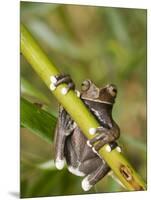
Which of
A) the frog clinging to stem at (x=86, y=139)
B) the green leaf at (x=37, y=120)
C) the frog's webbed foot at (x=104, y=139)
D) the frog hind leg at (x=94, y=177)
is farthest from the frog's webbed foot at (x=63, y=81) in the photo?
the frog hind leg at (x=94, y=177)

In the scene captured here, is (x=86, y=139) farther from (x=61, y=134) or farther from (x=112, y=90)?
(x=112, y=90)

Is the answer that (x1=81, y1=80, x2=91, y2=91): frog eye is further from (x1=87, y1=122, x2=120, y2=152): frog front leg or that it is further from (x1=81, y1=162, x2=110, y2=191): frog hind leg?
(x1=81, y1=162, x2=110, y2=191): frog hind leg

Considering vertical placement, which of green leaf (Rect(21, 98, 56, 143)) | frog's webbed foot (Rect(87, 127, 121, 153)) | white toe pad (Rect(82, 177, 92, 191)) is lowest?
white toe pad (Rect(82, 177, 92, 191))

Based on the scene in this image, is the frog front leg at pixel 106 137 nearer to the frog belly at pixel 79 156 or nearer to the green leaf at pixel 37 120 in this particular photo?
the frog belly at pixel 79 156

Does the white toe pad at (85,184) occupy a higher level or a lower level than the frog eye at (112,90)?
lower

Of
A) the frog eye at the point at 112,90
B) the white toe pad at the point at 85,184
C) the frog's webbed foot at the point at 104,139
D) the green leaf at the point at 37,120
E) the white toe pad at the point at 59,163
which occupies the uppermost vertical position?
the frog eye at the point at 112,90

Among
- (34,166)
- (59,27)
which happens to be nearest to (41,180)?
(34,166)

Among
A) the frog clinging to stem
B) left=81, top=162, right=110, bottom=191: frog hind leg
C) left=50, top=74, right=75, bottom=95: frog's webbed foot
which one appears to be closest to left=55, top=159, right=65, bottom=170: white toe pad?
the frog clinging to stem

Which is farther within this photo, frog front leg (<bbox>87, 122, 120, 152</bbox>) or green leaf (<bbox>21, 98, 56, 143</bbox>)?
frog front leg (<bbox>87, 122, 120, 152</bbox>)

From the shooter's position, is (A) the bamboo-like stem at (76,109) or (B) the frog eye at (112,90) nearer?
(A) the bamboo-like stem at (76,109)
